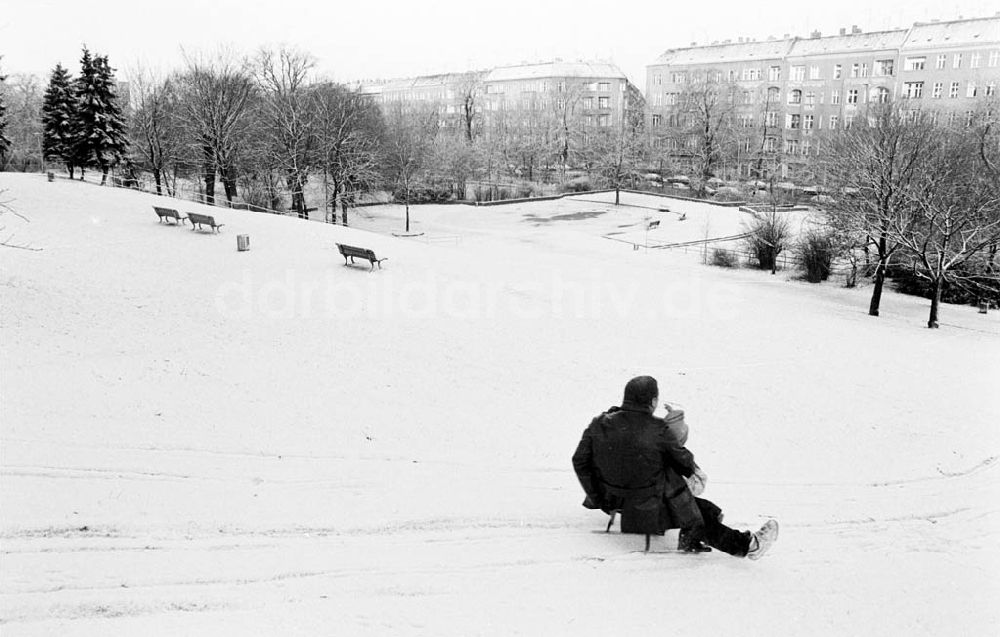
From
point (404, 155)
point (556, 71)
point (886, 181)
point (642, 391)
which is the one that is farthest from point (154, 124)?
point (556, 71)

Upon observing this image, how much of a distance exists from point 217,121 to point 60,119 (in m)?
8.70

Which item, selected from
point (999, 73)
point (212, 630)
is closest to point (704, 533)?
point (212, 630)

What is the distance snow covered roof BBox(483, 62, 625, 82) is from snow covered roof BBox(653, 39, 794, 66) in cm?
1002

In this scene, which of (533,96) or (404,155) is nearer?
(404,155)

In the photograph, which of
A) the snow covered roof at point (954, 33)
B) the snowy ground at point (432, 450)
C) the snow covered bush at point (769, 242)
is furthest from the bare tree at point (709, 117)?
the snowy ground at point (432, 450)

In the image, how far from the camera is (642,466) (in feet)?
19.4

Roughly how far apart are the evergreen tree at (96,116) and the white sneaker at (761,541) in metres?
42.6

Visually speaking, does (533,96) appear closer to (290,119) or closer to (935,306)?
(290,119)

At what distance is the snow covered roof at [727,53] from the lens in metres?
77.1

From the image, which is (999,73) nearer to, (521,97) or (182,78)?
(521,97)

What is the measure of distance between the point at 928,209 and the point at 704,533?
22949 millimetres

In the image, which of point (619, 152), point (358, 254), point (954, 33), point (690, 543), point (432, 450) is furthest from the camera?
point (619, 152)

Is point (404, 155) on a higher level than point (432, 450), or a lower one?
higher

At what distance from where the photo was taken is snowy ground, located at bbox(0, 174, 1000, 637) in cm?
527
